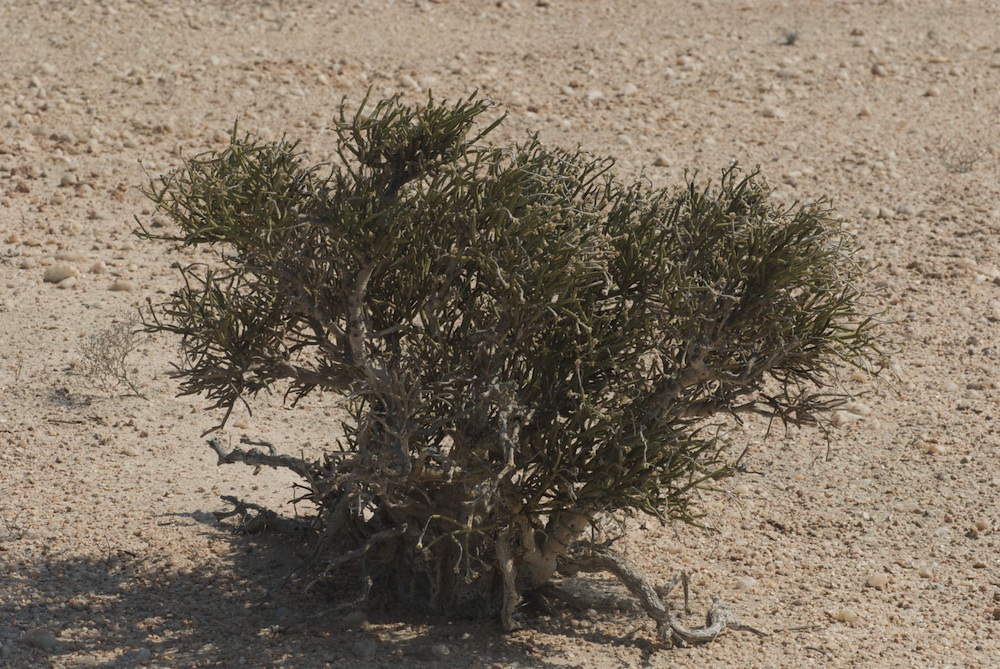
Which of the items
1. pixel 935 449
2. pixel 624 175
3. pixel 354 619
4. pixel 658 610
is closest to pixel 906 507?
pixel 935 449

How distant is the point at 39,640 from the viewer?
261 inches

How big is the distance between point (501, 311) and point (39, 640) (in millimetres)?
2910

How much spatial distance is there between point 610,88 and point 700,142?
1588 mm

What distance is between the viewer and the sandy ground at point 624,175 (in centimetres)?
718

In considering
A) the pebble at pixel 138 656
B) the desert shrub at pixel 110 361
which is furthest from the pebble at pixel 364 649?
the desert shrub at pixel 110 361

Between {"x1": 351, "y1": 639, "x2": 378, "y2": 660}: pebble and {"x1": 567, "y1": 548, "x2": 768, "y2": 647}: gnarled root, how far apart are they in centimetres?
121

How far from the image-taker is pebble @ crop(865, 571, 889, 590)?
7965mm

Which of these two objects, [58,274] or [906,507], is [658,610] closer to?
[906,507]

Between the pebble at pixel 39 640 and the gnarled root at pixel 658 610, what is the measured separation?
276 centimetres

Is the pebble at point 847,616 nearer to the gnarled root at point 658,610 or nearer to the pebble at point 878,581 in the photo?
the pebble at point 878,581

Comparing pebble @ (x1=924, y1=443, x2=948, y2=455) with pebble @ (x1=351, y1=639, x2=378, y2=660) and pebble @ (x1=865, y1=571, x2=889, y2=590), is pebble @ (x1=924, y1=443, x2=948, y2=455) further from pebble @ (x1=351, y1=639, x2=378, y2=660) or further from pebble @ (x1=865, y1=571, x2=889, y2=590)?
pebble @ (x1=351, y1=639, x2=378, y2=660)

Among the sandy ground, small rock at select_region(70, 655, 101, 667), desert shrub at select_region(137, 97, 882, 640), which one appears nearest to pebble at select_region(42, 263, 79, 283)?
the sandy ground

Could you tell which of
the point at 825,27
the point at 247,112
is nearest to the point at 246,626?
the point at 247,112

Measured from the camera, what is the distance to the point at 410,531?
23.1 feet
